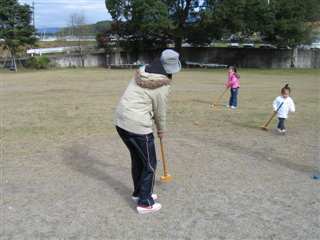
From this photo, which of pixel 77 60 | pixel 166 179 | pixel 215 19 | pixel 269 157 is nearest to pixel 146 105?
pixel 166 179

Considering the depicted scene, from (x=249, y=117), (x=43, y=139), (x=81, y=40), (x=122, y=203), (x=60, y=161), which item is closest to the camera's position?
(x=122, y=203)

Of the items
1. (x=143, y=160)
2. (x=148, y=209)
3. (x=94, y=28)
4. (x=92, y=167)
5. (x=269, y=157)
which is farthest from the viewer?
(x=94, y=28)

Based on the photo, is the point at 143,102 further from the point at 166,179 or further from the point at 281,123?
the point at 281,123

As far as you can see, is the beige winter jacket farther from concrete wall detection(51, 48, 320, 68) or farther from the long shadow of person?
concrete wall detection(51, 48, 320, 68)

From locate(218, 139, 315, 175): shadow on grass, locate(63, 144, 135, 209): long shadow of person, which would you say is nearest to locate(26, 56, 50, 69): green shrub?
locate(63, 144, 135, 209): long shadow of person

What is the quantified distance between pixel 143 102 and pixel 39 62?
37.3 m

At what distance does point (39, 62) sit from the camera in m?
40.2

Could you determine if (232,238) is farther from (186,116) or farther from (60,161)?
(186,116)

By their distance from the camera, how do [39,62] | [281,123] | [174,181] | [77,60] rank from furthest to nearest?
[77,60] → [39,62] → [281,123] → [174,181]

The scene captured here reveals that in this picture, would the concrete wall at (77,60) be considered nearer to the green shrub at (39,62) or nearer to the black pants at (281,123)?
the green shrub at (39,62)

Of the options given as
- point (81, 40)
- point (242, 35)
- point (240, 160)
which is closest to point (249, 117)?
point (240, 160)

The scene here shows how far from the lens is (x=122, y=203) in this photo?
5473 millimetres

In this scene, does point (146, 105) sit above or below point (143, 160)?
above

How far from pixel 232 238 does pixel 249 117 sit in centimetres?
828
